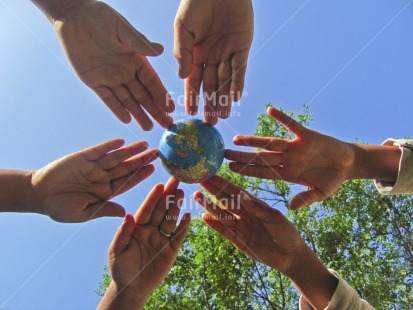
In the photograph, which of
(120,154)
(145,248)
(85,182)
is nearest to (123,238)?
(145,248)

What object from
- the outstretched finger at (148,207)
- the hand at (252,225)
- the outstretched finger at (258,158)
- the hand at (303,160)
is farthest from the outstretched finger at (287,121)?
the outstretched finger at (148,207)

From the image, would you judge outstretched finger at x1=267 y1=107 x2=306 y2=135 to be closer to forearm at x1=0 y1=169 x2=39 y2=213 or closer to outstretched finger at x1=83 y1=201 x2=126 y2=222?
outstretched finger at x1=83 y1=201 x2=126 y2=222

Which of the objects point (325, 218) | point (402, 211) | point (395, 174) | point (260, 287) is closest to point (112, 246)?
point (395, 174)

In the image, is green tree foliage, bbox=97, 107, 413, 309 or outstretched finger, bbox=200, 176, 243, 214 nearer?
outstretched finger, bbox=200, 176, 243, 214

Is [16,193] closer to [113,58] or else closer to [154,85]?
[113,58]

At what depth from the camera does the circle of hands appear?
13.6ft

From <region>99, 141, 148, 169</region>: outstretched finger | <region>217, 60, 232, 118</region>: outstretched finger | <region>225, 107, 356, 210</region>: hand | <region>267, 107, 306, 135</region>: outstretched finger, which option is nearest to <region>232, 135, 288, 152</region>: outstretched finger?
<region>225, 107, 356, 210</region>: hand

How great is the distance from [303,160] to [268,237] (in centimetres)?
105

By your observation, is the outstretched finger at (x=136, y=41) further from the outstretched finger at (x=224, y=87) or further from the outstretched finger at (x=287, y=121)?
the outstretched finger at (x=287, y=121)

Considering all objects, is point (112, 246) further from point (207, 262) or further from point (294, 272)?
point (207, 262)

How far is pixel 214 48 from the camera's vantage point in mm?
4512

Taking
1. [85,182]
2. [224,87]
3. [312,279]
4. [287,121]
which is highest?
[224,87]

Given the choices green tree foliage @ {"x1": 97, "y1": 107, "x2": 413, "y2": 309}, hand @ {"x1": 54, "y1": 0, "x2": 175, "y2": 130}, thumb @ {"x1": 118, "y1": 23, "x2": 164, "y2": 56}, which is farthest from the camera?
green tree foliage @ {"x1": 97, "y1": 107, "x2": 413, "y2": 309}

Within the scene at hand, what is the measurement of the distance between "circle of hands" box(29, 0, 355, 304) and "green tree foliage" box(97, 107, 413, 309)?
30.4 feet
